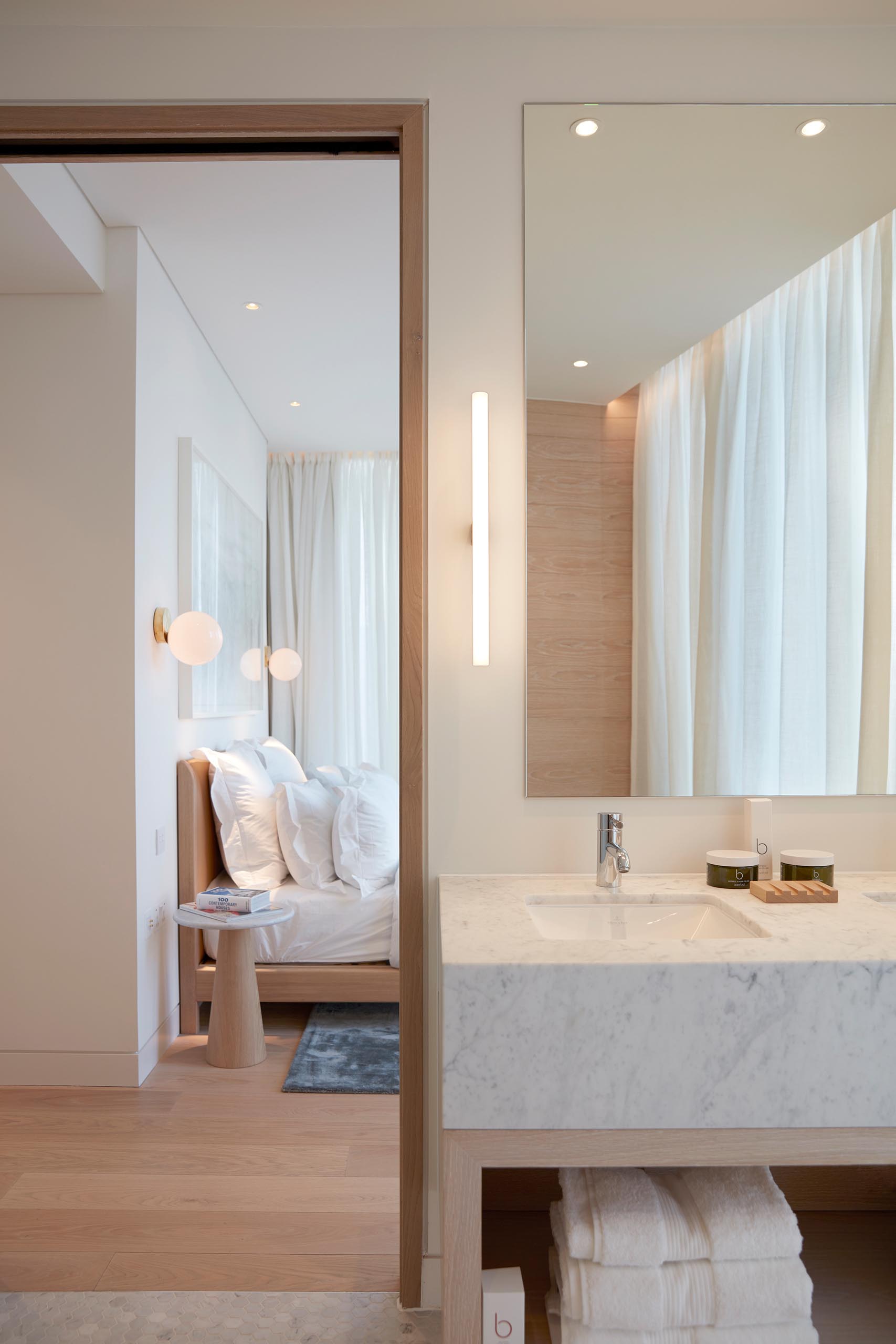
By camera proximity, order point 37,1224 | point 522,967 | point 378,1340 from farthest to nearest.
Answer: point 37,1224, point 378,1340, point 522,967

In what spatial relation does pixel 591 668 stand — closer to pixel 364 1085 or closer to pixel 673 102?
pixel 673 102

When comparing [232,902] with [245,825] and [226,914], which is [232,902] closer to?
[226,914]

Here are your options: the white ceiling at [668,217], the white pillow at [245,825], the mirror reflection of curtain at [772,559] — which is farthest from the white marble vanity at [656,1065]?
the white pillow at [245,825]

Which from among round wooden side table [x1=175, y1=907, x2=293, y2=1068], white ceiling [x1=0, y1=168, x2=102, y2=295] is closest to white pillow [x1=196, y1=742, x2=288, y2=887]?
round wooden side table [x1=175, y1=907, x2=293, y2=1068]

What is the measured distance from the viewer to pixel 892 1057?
135 centimetres

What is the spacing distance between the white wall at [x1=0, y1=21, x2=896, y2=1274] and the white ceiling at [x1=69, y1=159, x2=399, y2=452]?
0.94 feet

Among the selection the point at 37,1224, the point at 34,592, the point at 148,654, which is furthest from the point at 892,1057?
the point at 34,592

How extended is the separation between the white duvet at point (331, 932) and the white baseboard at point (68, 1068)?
0.55 meters

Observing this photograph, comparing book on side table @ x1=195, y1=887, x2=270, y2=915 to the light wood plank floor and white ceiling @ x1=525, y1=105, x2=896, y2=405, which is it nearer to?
the light wood plank floor

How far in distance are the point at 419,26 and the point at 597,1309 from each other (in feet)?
7.79

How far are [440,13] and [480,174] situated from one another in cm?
31

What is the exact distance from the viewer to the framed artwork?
3.53 m

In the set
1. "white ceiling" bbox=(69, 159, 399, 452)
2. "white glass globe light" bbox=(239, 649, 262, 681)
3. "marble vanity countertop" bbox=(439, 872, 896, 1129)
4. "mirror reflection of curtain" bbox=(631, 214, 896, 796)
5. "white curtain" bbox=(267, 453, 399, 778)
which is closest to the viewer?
"marble vanity countertop" bbox=(439, 872, 896, 1129)

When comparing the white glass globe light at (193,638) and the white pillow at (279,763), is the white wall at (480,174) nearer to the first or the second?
the white glass globe light at (193,638)
